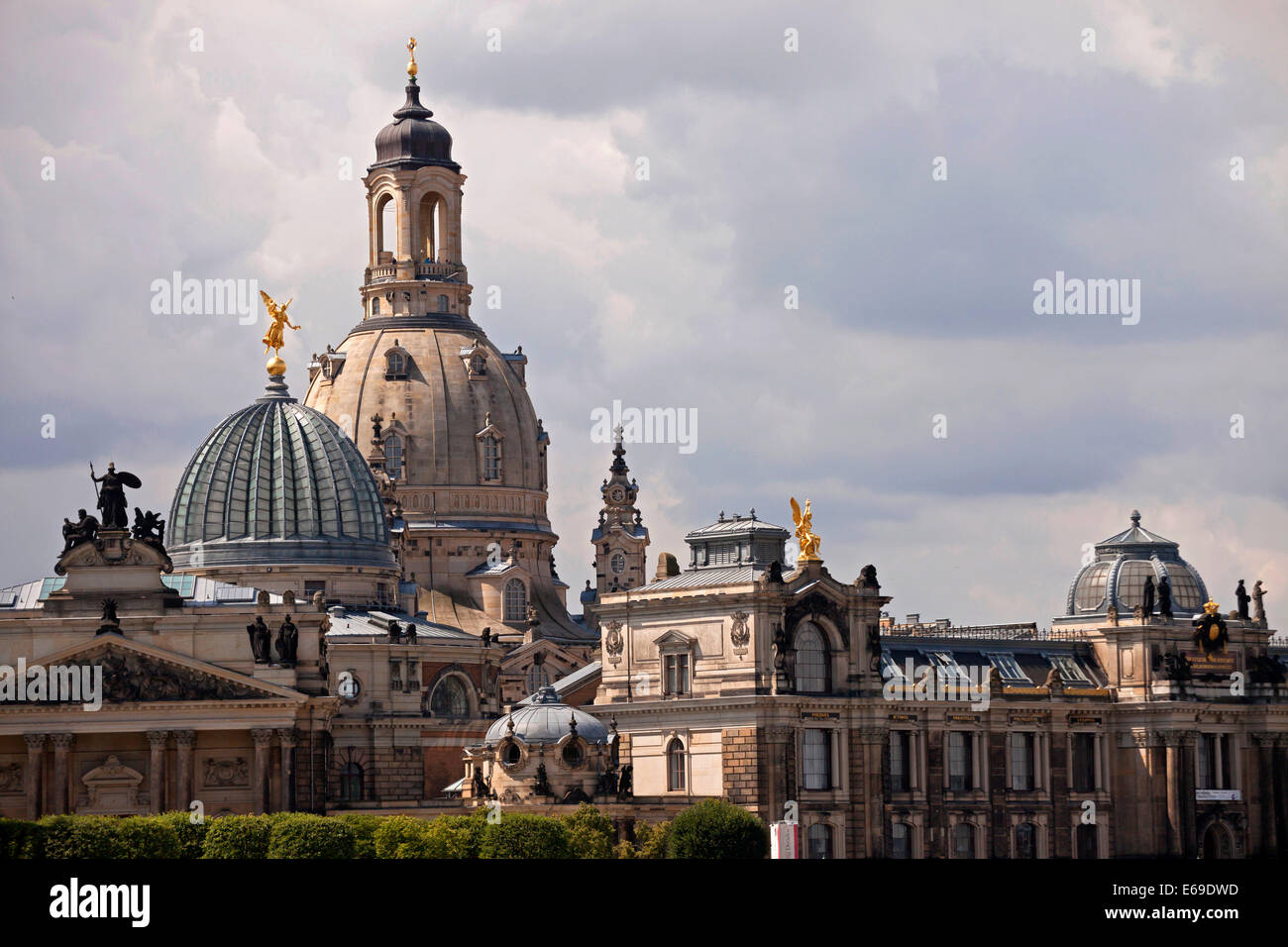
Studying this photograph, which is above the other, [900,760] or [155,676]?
[155,676]

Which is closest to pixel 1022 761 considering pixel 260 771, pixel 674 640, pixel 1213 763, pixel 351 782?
pixel 1213 763

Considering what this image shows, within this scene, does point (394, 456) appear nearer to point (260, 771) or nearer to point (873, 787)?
point (873, 787)

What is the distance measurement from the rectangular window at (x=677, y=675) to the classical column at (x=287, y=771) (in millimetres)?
19235

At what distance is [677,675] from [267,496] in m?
29.8

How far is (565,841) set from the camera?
128 m

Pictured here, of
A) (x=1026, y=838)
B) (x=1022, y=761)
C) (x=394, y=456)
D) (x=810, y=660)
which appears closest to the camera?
(x=810, y=660)

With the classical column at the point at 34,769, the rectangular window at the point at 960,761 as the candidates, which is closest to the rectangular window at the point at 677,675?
the rectangular window at the point at 960,761

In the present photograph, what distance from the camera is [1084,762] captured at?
163 meters

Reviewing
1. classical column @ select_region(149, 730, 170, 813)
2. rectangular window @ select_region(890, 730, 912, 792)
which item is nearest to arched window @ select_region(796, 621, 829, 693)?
rectangular window @ select_region(890, 730, 912, 792)

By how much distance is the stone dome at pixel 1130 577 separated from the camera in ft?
567
